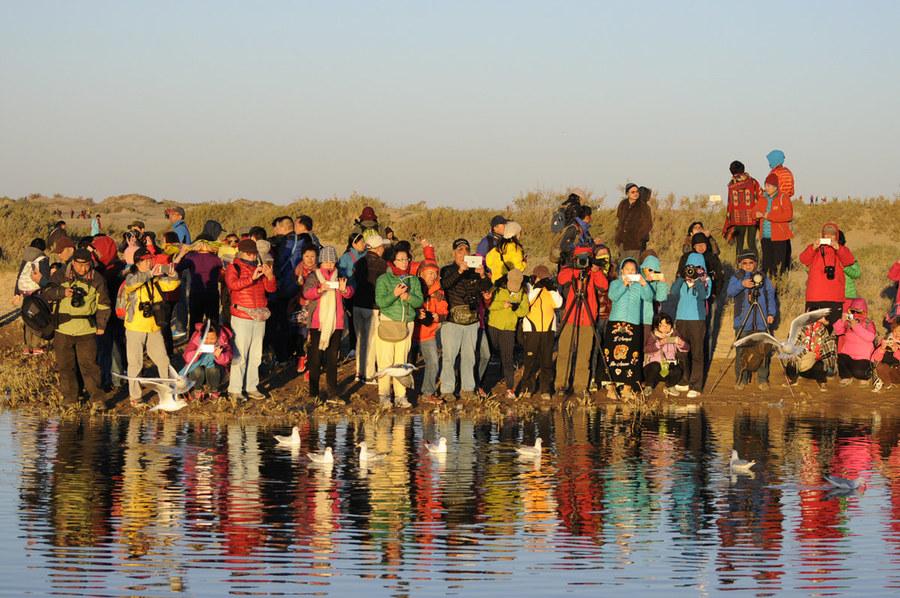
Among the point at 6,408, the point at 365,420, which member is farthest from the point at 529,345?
the point at 6,408

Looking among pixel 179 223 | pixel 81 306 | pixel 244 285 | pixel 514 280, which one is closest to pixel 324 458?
pixel 244 285

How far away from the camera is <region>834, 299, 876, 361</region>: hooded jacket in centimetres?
2139

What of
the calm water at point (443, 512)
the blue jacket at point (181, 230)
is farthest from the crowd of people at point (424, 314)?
the calm water at point (443, 512)

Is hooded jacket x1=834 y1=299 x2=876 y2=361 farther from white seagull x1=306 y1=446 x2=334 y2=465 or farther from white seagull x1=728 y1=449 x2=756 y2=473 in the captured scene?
white seagull x1=306 y1=446 x2=334 y2=465

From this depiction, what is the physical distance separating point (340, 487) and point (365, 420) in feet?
16.2

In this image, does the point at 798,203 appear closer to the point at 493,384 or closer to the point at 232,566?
the point at 493,384

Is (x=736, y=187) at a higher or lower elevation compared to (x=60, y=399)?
higher

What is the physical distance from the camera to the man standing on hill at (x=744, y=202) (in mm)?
23375

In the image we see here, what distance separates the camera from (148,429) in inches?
685

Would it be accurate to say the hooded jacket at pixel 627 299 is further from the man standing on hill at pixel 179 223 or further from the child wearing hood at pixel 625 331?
the man standing on hill at pixel 179 223

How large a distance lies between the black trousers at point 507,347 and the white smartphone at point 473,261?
3.15 ft

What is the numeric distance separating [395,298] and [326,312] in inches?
33.1

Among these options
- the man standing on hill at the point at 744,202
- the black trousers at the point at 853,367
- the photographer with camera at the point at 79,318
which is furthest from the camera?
the man standing on hill at the point at 744,202

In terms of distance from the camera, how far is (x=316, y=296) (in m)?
19.4
